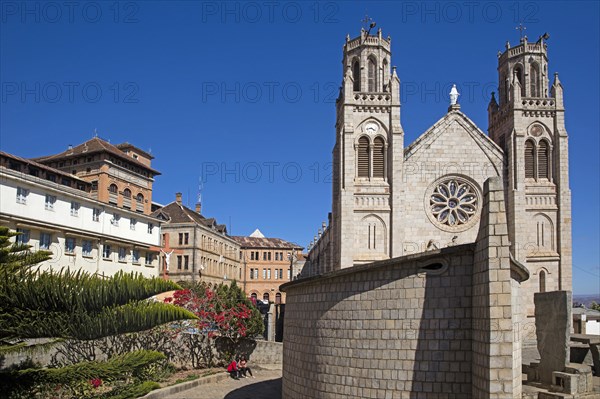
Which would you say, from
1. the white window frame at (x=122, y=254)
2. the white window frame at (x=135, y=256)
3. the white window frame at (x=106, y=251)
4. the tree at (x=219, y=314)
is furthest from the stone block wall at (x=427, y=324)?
the white window frame at (x=135, y=256)

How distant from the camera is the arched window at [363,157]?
3378cm

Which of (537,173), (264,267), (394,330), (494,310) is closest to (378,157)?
(537,173)

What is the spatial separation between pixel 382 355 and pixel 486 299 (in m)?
3.11

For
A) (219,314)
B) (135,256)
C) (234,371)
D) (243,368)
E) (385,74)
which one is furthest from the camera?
(135,256)

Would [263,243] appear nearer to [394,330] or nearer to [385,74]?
[385,74]

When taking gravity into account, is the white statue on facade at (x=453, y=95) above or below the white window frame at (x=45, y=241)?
above

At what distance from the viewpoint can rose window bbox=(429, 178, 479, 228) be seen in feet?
110

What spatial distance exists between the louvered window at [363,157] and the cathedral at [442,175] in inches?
2.4

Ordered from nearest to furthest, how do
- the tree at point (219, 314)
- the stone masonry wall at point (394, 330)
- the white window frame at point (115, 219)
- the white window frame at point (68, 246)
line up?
the stone masonry wall at point (394, 330)
the tree at point (219, 314)
the white window frame at point (68, 246)
the white window frame at point (115, 219)

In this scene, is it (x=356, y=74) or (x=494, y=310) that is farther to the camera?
(x=356, y=74)

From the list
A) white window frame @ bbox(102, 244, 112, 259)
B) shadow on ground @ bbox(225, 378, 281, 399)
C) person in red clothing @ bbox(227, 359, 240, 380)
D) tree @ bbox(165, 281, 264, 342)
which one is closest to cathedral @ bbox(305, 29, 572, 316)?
tree @ bbox(165, 281, 264, 342)

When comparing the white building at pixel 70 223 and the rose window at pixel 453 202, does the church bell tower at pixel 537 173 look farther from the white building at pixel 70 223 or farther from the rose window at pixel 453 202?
the white building at pixel 70 223

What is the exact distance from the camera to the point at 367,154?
3397 cm

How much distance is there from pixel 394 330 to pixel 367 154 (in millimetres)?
22535
